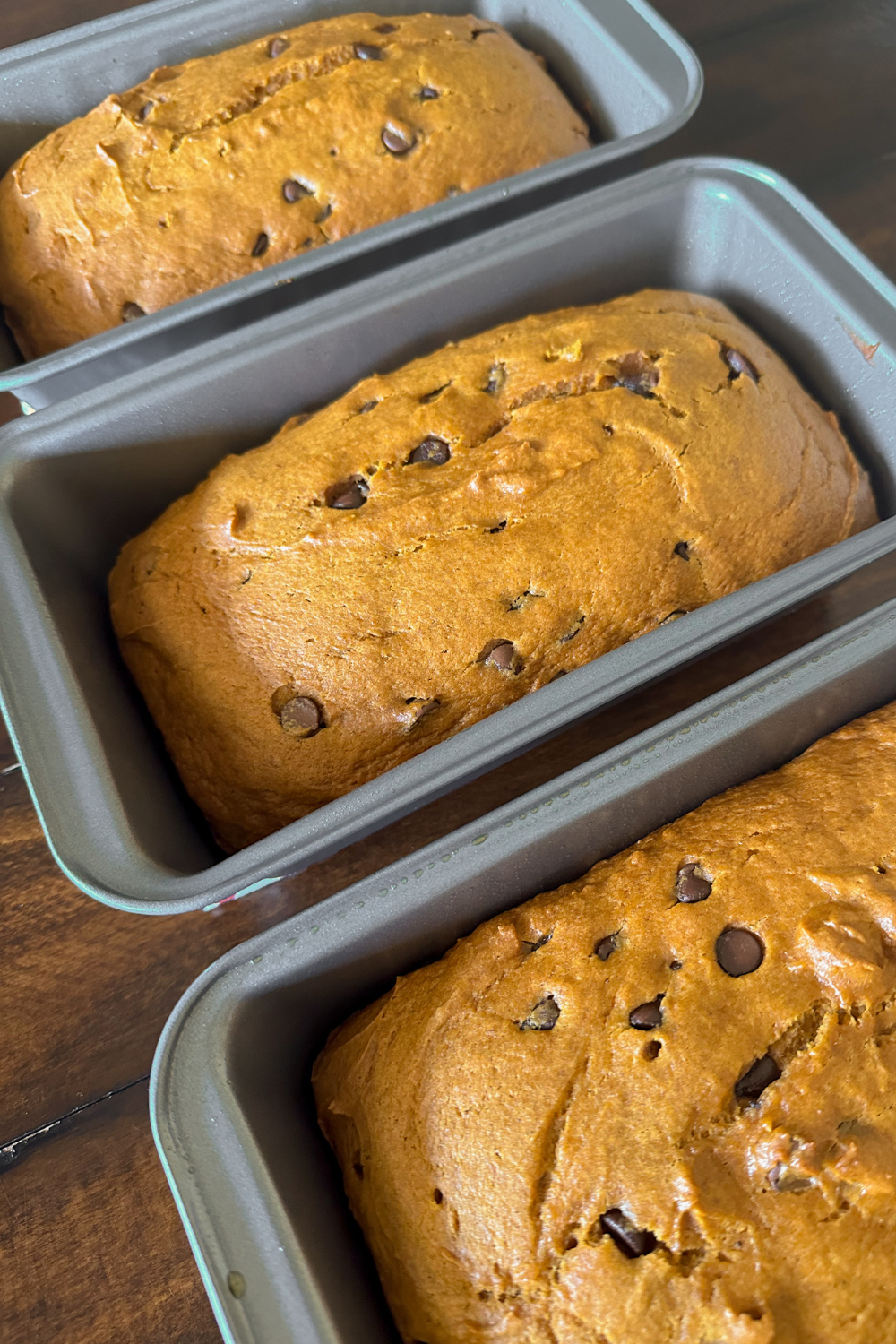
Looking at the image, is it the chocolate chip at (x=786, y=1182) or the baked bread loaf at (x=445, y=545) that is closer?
the chocolate chip at (x=786, y=1182)

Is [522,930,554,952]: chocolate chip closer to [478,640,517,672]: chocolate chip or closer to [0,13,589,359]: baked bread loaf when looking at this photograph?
[478,640,517,672]: chocolate chip

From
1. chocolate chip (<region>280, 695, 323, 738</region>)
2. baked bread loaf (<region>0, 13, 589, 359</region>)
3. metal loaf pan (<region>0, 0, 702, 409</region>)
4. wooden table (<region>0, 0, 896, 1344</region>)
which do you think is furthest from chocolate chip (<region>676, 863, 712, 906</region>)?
baked bread loaf (<region>0, 13, 589, 359</region>)

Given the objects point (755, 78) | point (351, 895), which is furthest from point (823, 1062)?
point (755, 78)

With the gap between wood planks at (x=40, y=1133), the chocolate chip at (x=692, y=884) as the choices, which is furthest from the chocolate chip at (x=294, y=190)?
the gap between wood planks at (x=40, y=1133)

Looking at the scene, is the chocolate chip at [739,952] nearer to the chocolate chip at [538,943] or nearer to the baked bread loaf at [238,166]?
the chocolate chip at [538,943]

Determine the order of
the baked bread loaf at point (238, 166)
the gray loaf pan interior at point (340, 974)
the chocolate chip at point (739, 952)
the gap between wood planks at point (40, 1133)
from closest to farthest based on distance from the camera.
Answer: the gray loaf pan interior at point (340, 974) → the chocolate chip at point (739, 952) → the gap between wood planks at point (40, 1133) → the baked bread loaf at point (238, 166)

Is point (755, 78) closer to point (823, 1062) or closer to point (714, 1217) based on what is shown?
point (823, 1062)

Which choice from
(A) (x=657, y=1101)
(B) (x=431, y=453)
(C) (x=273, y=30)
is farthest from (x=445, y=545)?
(C) (x=273, y=30)
